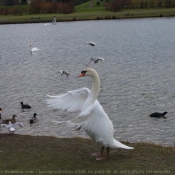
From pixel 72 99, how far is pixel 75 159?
1.29m

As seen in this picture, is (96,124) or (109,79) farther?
(109,79)

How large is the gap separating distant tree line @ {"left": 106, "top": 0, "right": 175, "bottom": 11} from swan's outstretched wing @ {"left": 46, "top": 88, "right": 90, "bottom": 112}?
249 feet

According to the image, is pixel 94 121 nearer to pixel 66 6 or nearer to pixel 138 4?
pixel 138 4

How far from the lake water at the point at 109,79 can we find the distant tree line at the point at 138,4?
3387 cm

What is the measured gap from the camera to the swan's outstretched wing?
8.11 meters

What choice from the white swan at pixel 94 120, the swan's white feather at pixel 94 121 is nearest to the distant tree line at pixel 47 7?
the white swan at pixel 94 120

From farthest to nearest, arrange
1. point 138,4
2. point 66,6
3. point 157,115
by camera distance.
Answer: point 66,6
point 138,4
point 157,115

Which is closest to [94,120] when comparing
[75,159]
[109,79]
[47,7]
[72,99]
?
[75,159]

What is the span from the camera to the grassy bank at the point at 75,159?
276 inches

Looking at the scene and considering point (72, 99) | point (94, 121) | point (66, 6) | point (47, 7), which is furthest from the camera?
point (47, 7)

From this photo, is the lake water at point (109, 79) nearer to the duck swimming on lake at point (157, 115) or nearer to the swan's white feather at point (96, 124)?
the duck swimming on lake at point (157, 115)

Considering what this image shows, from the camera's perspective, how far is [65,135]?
42.7ft

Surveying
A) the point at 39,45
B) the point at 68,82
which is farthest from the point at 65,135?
the point at 39,45

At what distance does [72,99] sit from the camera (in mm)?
8281
